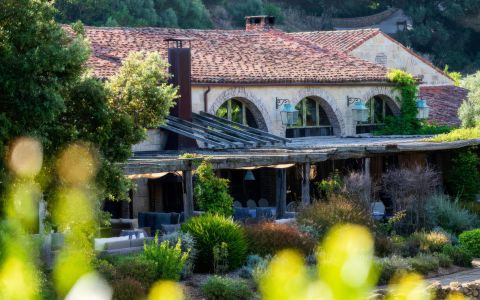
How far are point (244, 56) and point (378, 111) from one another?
227 inches

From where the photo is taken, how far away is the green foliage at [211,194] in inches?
902

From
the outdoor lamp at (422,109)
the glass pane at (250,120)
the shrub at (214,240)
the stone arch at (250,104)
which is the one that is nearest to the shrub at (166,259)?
the shrub at (214,240)

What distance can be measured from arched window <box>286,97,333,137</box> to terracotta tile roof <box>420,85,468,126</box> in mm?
5976

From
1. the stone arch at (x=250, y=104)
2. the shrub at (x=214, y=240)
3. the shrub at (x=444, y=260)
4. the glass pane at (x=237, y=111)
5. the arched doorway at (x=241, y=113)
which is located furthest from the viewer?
the glass pane at (x=237, y=111)

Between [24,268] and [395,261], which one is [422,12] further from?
[24,268]

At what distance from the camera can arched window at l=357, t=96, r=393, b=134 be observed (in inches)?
→ 1406

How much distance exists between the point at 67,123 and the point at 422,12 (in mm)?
50627

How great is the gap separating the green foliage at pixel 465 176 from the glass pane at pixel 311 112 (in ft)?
15.3

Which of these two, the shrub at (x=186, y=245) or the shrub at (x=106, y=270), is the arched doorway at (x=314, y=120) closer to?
the shrub at (x=186, y=245)

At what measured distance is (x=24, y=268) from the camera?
15.2 meters

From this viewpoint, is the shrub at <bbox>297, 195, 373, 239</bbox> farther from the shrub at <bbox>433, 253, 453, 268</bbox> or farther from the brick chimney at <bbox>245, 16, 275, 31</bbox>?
the brick chimney at <bbox>245, 16, 275, 31</bbox>

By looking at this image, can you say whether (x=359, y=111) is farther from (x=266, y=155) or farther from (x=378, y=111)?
(x=266, y=155)

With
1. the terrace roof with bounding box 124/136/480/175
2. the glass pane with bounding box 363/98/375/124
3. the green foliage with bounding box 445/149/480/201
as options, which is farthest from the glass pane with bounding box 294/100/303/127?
the green foliage with bounding box 445/149/480/201

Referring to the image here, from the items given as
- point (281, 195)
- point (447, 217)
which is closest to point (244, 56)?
point (281, 195)
